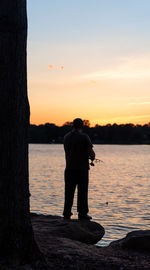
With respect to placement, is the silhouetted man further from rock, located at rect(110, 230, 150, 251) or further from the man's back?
rock, located at rect(110, 230, 150, 251)

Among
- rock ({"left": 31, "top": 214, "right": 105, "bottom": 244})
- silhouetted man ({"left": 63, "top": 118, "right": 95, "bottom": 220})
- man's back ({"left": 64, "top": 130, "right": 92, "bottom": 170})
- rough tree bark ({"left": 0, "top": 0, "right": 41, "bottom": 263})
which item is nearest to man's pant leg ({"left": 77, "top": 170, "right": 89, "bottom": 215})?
silhouetted man ({"left": 63, "top": 118, "right": 95, "bottom": 220})

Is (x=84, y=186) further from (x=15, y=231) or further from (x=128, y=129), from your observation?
(x=128, y=129)

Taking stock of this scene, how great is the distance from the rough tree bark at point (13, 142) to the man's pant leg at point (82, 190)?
10.2ft

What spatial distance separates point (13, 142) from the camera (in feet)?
17.6

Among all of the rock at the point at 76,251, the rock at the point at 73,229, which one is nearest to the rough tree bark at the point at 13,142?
the rock at the point at 76,251

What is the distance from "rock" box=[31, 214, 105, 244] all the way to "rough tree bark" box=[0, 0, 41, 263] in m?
2.18

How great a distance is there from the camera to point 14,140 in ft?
17.6

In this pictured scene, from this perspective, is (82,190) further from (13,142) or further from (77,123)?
(13,142)

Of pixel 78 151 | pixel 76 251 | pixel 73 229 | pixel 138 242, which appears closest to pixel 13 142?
pixel 76 251

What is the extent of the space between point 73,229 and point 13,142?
10.0ft

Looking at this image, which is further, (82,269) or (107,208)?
(107,208)

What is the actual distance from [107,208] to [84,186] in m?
10.8

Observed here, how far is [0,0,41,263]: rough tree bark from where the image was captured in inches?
209

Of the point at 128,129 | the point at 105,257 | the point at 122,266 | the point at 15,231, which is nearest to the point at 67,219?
the point at 105,257
